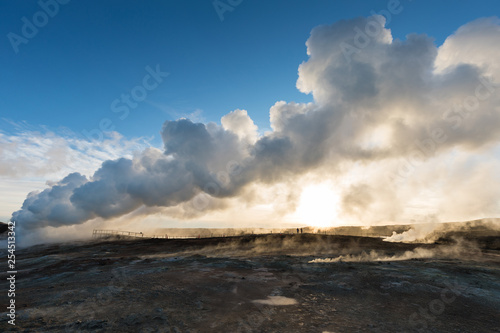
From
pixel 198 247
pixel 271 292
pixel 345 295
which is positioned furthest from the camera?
pixel 198 247

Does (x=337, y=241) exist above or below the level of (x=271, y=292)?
below

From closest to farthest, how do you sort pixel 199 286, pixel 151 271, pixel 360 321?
pixel 360 321, pixel 199 286, pixel 151 271

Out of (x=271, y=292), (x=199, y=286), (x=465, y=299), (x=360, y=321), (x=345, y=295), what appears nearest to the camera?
(x=360, y=321)

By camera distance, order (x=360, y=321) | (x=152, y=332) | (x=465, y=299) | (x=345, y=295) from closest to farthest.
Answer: (x=152, y=332) → (x=360, y=321) → (x=465, y=299) → (x=345, y=295)

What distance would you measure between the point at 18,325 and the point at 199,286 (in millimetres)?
7104

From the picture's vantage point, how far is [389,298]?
10531mm

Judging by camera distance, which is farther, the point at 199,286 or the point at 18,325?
the point at 199,286

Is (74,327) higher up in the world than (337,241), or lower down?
higher up

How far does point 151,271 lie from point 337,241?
98.3 feet

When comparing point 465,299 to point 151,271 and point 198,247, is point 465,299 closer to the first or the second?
point 151,271

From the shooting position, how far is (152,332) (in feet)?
25.0

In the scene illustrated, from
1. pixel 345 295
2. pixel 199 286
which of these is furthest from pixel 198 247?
pixel 345 295

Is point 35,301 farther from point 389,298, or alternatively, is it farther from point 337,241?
point 337,241

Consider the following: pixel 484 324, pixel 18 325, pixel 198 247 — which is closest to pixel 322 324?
pixel 484 324
